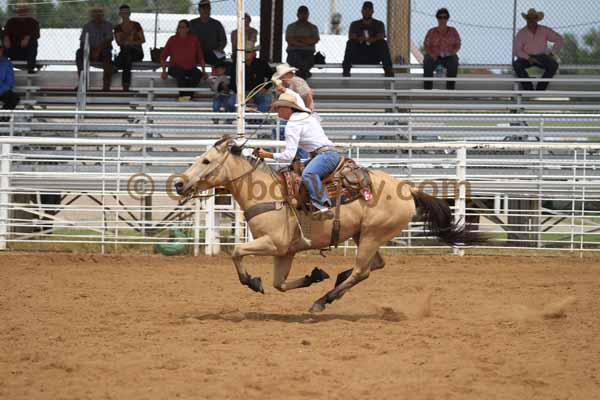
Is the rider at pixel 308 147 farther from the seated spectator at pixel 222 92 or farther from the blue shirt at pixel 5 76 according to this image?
the blue shirt at pixel 5 76

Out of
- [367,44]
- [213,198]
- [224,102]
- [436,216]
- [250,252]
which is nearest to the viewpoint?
[250,252]

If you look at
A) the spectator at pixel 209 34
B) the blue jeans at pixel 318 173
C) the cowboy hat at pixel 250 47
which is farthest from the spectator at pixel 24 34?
the blue jeans at pixel 318 173

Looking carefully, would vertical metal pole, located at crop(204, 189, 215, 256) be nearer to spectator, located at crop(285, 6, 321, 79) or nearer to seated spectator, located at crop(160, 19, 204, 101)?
seated spectator, located at crop(160, 19, 204, 101)

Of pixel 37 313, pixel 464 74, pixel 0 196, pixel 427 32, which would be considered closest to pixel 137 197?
pixel 0 196

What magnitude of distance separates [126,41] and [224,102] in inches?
90.2

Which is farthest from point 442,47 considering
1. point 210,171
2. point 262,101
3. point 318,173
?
point 210,171

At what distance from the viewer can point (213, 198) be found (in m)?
12.8

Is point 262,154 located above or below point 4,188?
above

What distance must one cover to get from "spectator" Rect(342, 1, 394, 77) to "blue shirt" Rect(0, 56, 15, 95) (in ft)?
19.5

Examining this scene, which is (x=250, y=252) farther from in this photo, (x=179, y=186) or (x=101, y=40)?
(x=101, y=40)

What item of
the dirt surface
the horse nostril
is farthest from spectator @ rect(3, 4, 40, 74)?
the horse nostril

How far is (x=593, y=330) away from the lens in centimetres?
764

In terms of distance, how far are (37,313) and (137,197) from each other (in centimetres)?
496

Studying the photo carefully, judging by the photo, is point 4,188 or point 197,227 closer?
point 197,227
